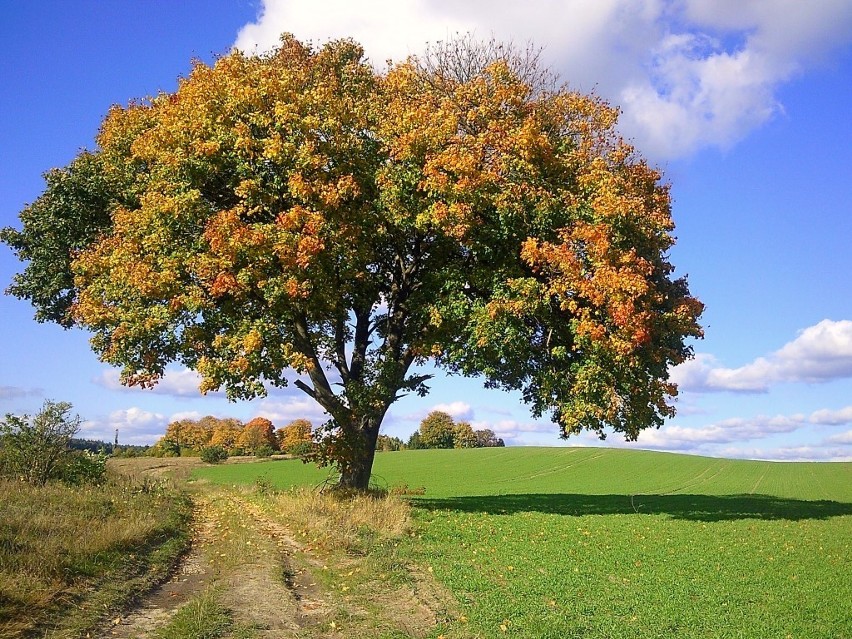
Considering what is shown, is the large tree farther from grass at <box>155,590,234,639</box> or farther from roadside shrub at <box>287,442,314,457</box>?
grass at <box>155,590,234,639</box>

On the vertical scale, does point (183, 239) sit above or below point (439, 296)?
above

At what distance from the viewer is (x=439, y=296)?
20531 millimetres

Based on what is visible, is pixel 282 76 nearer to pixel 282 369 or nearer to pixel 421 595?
pixel 282 369

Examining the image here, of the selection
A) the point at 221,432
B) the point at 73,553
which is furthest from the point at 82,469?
the point at 221,432

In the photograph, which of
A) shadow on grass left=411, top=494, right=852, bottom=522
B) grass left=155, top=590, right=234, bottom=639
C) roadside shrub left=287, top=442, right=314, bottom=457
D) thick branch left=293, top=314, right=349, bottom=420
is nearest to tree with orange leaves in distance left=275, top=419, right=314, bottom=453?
roadside shrub left=287, top=442, right=314, bottom=457

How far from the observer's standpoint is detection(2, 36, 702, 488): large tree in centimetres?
1875

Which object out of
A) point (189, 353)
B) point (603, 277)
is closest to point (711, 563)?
Answer: point (603, 277)

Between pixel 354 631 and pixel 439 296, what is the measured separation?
41.3 ft

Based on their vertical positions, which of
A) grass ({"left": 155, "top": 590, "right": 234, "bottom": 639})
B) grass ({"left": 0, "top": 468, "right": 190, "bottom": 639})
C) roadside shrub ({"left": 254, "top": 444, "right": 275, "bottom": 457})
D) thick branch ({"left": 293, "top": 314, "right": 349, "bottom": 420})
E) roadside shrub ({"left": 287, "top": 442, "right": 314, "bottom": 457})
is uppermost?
thick branch ({"left": 293, "top": 314, "right": 349, "bottom": 420})

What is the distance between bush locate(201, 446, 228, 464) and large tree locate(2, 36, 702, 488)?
182ft

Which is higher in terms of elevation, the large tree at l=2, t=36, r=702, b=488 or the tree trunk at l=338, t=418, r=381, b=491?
the large tree at l=2, t=36, r=702, b=488

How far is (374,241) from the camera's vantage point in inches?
842

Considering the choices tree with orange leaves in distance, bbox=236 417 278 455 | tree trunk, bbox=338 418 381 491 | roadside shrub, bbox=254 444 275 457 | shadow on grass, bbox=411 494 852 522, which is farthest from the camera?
tree with orange leaves in distance, bbox=236 417 278 455

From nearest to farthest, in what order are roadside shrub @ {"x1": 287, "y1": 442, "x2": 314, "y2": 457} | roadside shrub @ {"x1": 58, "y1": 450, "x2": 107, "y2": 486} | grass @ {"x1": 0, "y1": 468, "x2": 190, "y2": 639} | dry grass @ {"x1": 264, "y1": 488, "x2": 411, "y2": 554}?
grass @ {"x1": 0, "y1": 468, "x2": 190, "y2": 639}
dry grass @ {"x1": 264, "y1": 488, "x2": 411, "y2": 554}
roadside shrub @ {"x1": 58, "y1": 450, "x2": 107, "y2": 486}
roadside shrub @ {"x1": 287, "y1": 442, "x2": 314, "y2": 457}
